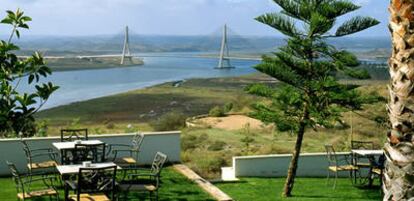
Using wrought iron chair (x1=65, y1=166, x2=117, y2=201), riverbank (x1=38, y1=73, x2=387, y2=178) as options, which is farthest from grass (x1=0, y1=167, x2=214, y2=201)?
riverbank (x1=38, y1=73, x2=387, y2=178)

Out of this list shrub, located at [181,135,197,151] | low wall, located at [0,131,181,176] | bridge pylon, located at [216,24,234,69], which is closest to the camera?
low wall, located at [0,131,181,176]

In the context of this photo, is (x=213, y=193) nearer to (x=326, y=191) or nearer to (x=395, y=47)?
(x=326, y=191)

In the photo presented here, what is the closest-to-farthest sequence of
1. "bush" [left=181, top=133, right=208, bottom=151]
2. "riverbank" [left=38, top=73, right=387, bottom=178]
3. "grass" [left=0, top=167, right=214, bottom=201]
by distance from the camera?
"grass" [left=0, top=167, right=214, bottom=201]
"riverbank" [left=38, top=73, right=387, bottom=178]
"bush" [left=181, top=133, right=208, bottom=151]

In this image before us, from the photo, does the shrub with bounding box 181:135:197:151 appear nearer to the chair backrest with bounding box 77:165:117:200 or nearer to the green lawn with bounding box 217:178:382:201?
the green lawn with bounding box 217:178:382:201

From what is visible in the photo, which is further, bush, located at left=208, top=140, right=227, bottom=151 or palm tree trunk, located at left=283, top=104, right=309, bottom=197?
bush, located at left=208, top=140, right=227, bottom=151

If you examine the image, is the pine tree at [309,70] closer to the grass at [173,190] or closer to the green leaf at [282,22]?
the green leaf at [282,22]

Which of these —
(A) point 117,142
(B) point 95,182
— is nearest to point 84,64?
(A) point 117,142

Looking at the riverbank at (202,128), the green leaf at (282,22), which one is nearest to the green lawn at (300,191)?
the riverbank at (202,128)
